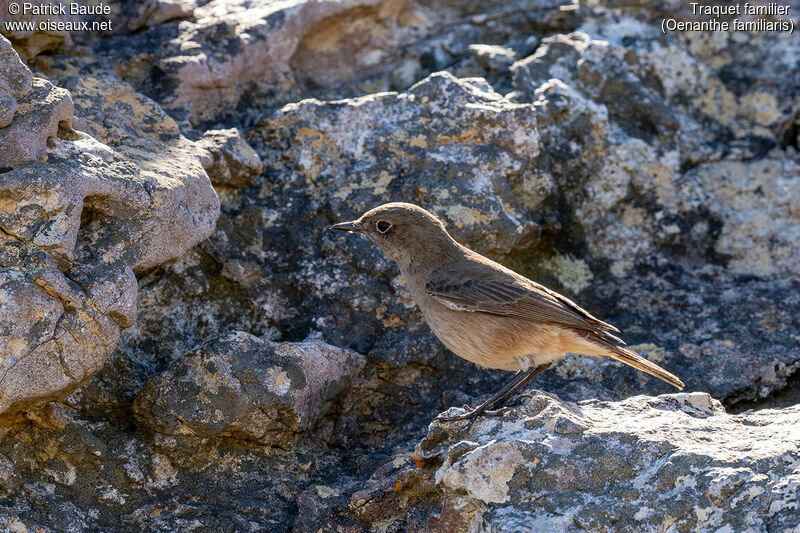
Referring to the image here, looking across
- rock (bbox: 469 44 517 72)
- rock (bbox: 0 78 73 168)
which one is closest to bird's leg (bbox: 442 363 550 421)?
rock (bbox: 0 78 73 168)

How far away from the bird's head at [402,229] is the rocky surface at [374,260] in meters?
0.41

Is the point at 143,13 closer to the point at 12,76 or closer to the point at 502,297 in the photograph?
the point at 12,76

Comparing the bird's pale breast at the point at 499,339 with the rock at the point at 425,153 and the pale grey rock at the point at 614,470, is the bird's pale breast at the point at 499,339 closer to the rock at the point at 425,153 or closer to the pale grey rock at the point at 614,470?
the pale grey rock at the point at 614,470

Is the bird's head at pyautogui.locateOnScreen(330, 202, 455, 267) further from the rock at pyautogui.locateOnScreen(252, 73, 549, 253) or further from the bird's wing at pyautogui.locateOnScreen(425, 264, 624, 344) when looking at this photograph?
the rock at pyautogui.locateOnScreen(252, 73, 549, 253)

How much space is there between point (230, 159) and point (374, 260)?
131cm

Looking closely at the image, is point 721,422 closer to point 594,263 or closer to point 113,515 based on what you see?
point 594,263

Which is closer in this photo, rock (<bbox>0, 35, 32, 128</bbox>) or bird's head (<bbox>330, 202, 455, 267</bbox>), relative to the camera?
rock (<bbox>0, 35, 32, 128</bbox>)

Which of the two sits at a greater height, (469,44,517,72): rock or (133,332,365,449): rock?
(469,44,517,72): rock

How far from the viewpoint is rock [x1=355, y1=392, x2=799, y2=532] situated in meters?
4.00

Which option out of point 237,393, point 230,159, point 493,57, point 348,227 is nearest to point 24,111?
point 230,159

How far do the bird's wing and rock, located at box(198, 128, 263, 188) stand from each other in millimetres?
1714

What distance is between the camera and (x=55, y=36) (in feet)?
21.2

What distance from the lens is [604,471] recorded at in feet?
14.3

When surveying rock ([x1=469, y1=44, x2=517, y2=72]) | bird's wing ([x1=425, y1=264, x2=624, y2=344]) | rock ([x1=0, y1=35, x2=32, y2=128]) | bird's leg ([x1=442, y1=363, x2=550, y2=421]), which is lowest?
bird's leg ([x1=442, y1=363, x2=550, y2=421])
